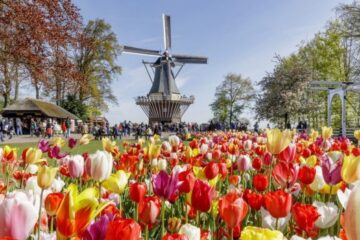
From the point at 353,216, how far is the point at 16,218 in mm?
810

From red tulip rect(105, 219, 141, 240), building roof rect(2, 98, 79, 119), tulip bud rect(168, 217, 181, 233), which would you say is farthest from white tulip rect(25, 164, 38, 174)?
building roof rect(2, 98, 79, 119)

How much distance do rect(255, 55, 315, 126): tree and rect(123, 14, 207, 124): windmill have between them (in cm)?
1346

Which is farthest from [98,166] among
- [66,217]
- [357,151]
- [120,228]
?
[357,151]

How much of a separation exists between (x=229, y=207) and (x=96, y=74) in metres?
51.7

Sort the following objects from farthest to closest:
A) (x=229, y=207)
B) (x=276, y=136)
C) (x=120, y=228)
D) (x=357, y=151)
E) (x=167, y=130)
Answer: (x=167, y=130)
(x=357, y=151)
(x=276, y=136)
(x=229, y=207)
(x=120, y=228)

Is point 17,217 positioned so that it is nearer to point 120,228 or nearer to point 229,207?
point 120,228

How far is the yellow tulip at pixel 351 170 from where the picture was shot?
6.53ft

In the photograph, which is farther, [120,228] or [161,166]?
[161,166]

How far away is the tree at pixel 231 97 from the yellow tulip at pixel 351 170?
2540 inches

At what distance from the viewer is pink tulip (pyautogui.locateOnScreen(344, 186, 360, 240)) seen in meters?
0.64

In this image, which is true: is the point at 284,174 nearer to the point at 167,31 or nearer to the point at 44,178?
the point at 44,178

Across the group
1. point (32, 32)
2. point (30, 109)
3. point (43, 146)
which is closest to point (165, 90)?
point (30, 109)

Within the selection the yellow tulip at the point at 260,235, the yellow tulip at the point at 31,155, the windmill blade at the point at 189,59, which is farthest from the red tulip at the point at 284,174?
the windmill blade at the point at 189,59

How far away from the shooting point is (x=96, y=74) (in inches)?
2046
